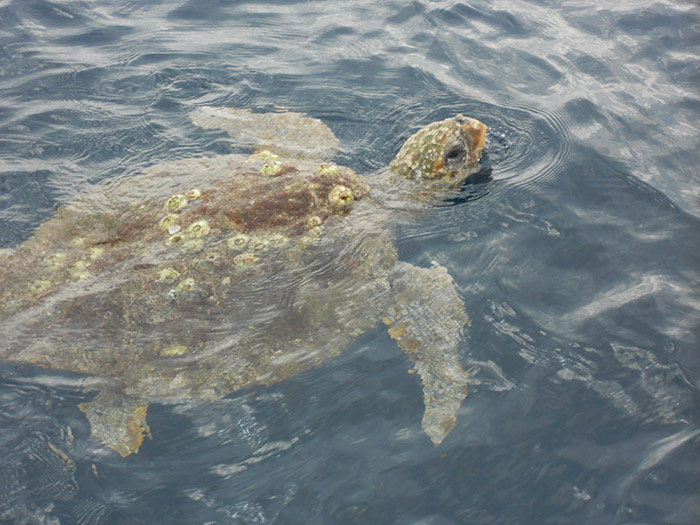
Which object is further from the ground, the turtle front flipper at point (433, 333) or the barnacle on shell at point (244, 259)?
the barnacle on shell at point (244, 259)

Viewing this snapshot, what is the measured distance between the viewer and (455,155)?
4.36 meters

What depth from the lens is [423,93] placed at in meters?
5.70

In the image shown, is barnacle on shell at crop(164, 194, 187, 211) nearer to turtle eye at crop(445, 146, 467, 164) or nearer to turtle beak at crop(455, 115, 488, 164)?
turtle eye at crop(445, 146, 467, 164)

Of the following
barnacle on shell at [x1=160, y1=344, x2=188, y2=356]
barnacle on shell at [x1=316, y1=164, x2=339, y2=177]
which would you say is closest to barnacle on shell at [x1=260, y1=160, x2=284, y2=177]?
barnacle on shell at [x1=316, y1=164, x2=339, y2=177]

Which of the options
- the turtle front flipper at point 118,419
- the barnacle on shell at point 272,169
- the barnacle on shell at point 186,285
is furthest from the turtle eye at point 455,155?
A: the turtle front flipper at point 118,419

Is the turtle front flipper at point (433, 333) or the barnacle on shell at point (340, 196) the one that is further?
the barnacle on shell at point (340, 196)

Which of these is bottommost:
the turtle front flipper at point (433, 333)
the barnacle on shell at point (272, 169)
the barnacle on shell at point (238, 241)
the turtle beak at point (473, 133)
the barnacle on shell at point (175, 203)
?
the turtle front flipper at point (433, 333)

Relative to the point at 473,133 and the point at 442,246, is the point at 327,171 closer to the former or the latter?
the point at 442,246

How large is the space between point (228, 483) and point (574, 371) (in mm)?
2391

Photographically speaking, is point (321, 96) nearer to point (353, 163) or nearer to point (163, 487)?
point (353, 163)

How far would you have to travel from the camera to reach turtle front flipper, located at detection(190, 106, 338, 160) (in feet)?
15.9

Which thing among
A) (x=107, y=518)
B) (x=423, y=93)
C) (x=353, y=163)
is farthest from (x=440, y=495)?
(x=423, y=93)

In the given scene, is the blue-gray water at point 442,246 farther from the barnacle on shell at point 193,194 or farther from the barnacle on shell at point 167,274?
the barnacle on shell at point 193,194

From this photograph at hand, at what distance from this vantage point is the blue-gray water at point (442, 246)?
2.79 meters
